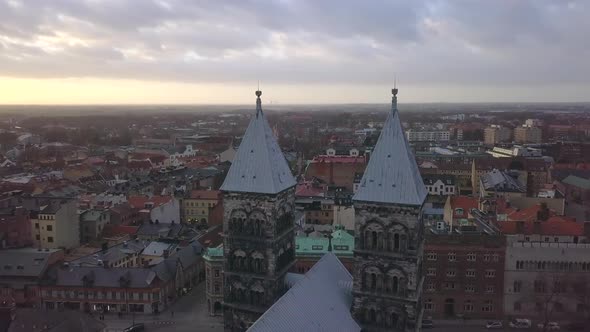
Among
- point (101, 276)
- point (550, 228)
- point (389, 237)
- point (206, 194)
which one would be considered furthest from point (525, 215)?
point (206, 194)

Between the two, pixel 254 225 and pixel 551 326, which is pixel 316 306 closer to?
pixel 254 225

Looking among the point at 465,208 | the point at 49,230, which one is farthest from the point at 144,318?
the point at 465,208

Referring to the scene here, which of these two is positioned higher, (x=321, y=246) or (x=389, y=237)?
(x=389, y=237)

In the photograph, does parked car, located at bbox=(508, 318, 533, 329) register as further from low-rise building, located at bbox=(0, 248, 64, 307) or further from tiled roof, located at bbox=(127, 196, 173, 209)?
tiled roof, located at bbox=(127, 196, 173, 209)

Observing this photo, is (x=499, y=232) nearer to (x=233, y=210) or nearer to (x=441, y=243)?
(x=441, y=243)

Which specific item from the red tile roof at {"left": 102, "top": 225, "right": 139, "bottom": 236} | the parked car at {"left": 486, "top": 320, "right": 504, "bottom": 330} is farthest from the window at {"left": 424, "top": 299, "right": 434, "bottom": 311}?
the red tile roof at {"left": 102, "top": 225, "right": 139, "bottom": 236}

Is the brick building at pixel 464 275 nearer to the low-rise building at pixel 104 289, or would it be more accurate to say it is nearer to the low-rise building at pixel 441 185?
the low-rise building at pixel 104 289

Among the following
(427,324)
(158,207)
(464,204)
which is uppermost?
(464,204)

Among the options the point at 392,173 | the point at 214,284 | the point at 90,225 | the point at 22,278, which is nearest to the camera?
the point at 392,173
